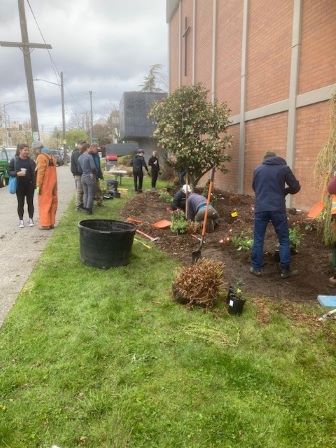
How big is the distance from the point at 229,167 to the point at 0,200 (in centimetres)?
845

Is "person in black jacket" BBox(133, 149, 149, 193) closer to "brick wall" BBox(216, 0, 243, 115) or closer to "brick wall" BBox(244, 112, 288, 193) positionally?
"brick wall" BBox(216, 0, 243, 115)

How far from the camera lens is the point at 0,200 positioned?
14172mm

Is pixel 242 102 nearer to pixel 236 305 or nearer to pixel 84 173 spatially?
pixel 84 173

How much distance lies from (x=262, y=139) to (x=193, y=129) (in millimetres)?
2498

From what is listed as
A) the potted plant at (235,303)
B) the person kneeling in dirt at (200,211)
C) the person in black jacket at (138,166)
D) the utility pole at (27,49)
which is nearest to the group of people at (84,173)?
the person kneeling in dirt at (200,211)

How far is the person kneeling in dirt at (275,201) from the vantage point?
5.48 meters

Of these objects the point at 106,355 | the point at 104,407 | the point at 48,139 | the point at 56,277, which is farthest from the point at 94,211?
the point at 48,139

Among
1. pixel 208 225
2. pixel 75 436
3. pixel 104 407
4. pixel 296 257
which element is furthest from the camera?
pixel 208 225

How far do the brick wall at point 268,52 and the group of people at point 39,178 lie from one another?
6.21 m

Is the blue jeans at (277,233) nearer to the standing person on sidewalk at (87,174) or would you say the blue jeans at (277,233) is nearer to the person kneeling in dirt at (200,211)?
the person kneeling in dirt at (200,211)

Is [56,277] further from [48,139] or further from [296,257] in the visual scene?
[48,139]

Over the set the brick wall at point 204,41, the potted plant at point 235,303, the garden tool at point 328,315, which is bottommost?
the garden tool at point 328,315

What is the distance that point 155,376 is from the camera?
328cm

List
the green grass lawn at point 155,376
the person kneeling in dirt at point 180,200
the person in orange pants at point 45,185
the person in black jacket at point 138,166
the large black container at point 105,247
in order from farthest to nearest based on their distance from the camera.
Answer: the person in black jacket at point 138,166 → the person kneeling in dirt at point 180,200 → the person in orange pants at point 45,185 → the large black container at point 105,247 → the green grass lawn at point 155,376
